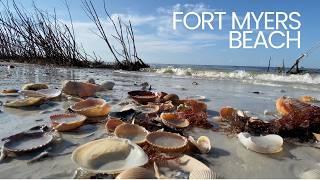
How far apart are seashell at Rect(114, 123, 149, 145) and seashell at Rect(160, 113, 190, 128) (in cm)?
36

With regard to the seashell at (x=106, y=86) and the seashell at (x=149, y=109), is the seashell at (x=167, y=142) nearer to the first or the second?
the seashell at (x=149, y=109)

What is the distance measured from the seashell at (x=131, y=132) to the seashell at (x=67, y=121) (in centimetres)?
47

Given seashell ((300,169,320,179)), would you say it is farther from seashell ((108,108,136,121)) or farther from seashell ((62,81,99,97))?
seashell ((62,81,99,97))

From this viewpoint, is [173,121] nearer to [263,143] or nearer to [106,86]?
[263,143]

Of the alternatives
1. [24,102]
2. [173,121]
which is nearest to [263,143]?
[173,121]

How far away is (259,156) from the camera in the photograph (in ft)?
7.59

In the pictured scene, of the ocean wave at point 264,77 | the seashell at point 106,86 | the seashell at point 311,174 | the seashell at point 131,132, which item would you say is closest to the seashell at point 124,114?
the seashell at point 131,132

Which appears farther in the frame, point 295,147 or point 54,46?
point 54,46

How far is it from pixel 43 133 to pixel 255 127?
173 centimetres

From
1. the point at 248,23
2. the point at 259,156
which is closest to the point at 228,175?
the point at 259,156

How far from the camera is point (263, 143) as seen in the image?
2439mm

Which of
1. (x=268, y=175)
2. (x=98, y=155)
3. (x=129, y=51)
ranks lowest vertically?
(x=268, y=175)

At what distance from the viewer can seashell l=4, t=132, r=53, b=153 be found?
2.20 metres

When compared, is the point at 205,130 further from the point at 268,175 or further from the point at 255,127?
the point at 268,175
